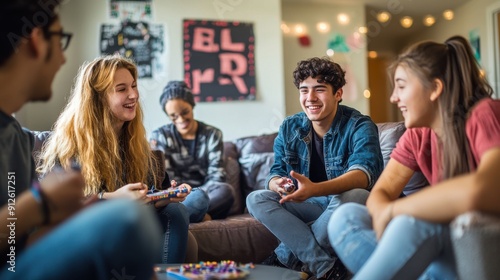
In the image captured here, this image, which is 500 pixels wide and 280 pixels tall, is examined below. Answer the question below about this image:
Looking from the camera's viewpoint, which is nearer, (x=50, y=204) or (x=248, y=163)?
(x=50, y=204)

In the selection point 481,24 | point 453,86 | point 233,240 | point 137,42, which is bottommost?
point 233,240

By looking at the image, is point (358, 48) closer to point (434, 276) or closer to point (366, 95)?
point (366, 95)

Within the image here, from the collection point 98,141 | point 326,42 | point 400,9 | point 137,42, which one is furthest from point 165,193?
point 400,9

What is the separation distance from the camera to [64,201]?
0.91m

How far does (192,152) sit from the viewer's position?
2.89 metres

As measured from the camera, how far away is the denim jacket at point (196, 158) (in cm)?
282

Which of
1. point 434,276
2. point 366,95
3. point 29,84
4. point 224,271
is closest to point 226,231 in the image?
point 224,271

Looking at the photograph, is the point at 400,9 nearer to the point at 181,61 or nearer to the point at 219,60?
the point at 219,60

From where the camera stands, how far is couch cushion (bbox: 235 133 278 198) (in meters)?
2.95

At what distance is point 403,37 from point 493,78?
6.76 feet

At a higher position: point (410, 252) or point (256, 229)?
point (410, 252)

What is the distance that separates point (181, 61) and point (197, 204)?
239cm

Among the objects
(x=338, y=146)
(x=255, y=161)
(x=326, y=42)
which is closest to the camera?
(x=338, y=146)

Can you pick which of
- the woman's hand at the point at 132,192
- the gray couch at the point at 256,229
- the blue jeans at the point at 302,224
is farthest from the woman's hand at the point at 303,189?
the gray couch at the point at 256,229
